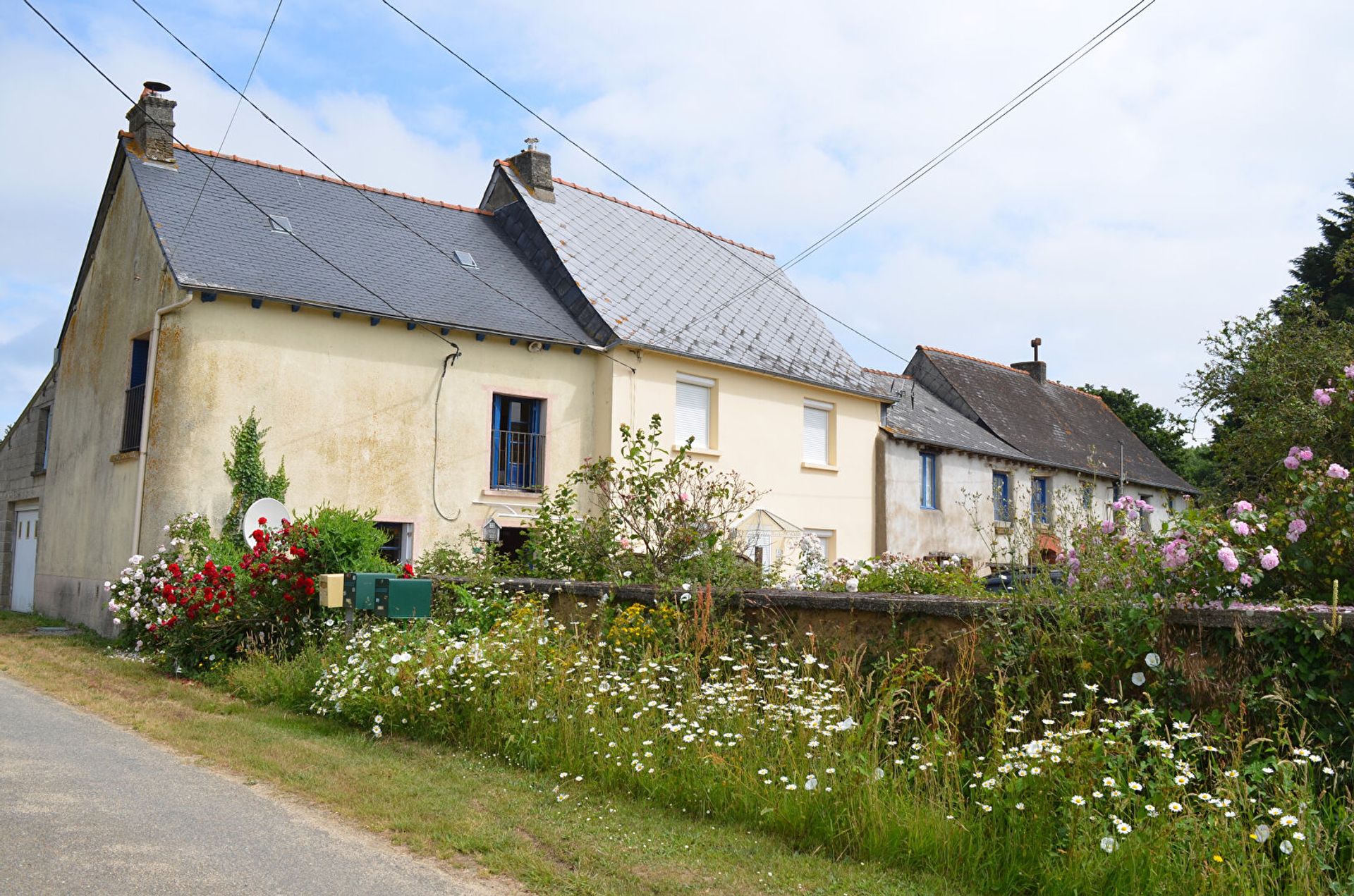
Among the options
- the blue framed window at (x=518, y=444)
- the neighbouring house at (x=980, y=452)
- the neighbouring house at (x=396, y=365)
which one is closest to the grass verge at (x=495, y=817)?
the neighbouring house at (x=396, y=365)

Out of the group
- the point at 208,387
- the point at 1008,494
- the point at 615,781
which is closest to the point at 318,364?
the point at 208,387

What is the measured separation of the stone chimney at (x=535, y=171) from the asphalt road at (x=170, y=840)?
16.0m

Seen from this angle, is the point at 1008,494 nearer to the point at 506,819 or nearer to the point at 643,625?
the point at 643,625

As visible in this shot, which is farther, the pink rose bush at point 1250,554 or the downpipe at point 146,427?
the downpipe at point 146,427

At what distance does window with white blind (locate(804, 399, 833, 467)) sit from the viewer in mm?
21453

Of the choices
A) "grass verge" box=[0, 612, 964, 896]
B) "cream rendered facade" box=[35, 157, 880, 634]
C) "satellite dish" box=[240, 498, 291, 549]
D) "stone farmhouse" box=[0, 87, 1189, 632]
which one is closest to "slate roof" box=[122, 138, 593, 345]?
"stone farmhouse" box=[0, 87, 1189, 632]

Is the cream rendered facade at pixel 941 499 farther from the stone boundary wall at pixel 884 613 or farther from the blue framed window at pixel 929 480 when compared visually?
the stone boundary wall at pixel 884 613

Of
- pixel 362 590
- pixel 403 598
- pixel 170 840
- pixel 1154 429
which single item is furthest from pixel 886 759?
pixel 1154 429

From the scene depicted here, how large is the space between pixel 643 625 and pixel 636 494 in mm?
2785

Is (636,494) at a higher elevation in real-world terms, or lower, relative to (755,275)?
lower

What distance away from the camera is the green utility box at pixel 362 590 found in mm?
9359

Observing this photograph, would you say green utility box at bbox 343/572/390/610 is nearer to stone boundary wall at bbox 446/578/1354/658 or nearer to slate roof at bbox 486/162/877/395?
stone boundary wall at bbox 446/578/1354/658

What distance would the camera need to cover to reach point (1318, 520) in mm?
5340

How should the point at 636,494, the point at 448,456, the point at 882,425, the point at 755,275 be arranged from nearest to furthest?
the point at 636,494 < the point at 448,456 < the point at 882,425 < the point at 755,275
